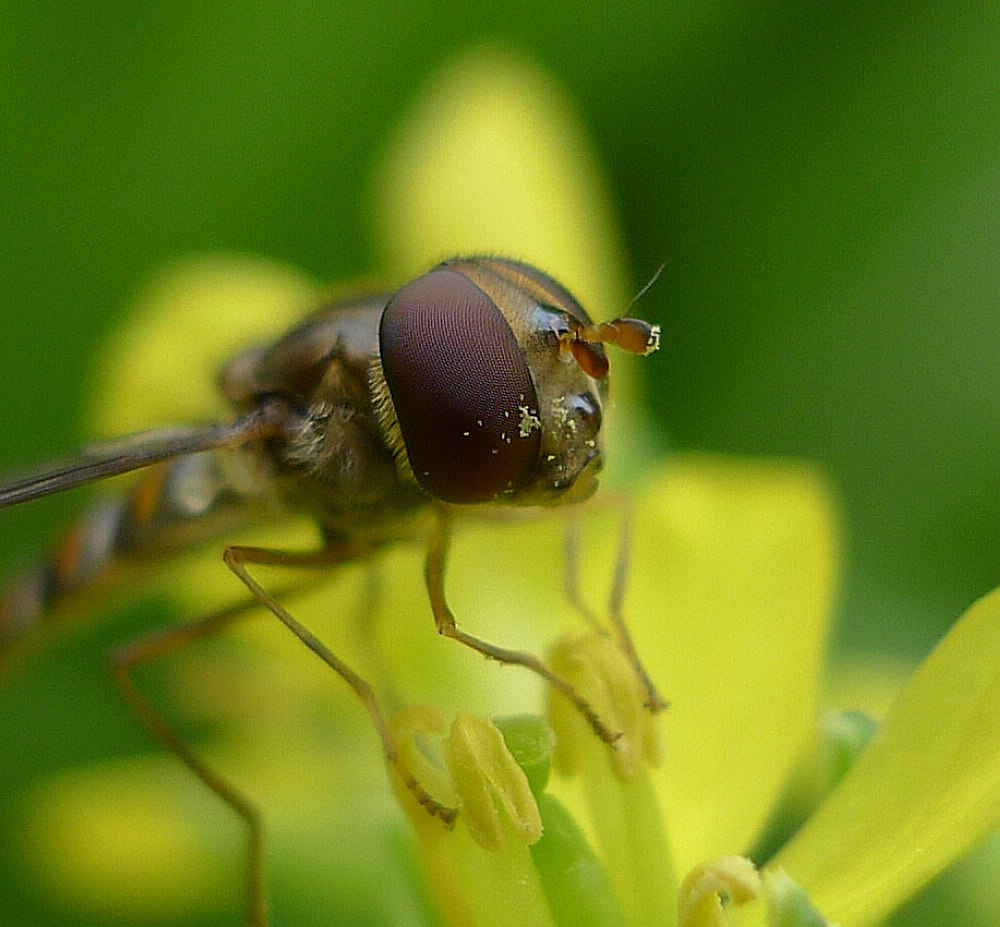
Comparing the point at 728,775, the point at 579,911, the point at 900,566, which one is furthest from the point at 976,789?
the point at 900,566

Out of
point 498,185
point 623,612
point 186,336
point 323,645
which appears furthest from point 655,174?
point 323,645

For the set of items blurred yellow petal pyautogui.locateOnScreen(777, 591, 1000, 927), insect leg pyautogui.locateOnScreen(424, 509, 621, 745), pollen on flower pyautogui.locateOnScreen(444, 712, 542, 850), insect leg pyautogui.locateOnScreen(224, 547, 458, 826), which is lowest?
insect leg pyautogui.locateOnScreen(224, 547, 458, 826)

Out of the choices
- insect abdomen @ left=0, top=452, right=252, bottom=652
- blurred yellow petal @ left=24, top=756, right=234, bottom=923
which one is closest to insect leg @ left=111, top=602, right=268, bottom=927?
insect abdomen @ left=0, top=452, right=252, bottom=652

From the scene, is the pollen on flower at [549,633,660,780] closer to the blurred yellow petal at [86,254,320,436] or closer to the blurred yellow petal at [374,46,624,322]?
the blurred yellow petal at [86,254,320,436]

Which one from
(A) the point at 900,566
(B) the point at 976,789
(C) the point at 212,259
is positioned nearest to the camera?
(B) the point at 976,789

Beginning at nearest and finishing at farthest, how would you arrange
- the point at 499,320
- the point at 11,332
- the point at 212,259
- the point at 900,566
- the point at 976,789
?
the point at 976,789, the point at 499,320, the point at 900,566, the point at 212,259, the point at 11,332

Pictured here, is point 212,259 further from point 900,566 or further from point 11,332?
point 900,566
